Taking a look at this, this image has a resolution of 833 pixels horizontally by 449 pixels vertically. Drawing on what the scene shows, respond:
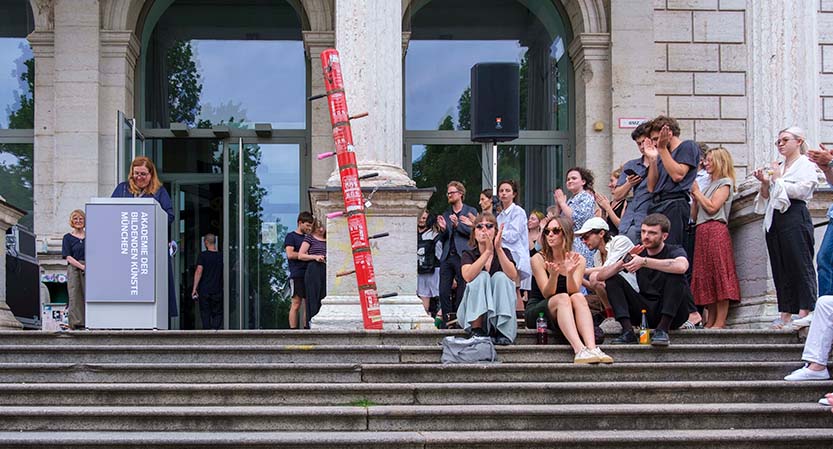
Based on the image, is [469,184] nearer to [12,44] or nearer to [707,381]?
[12,44]

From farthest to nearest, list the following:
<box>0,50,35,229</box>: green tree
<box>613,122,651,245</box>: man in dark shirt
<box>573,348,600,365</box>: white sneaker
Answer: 1. <box>0,50,35,229</box>: green tree
2. <box>613,122,651,245</box>: man in dark shirt
3. <box>573,348,600,365</box>: white sneaker

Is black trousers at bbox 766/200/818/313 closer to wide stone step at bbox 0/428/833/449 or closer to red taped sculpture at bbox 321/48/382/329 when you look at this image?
wide stone step at bbox 0/428/833/449

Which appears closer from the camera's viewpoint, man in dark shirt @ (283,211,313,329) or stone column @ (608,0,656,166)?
man in dark shirt @ (283,211,313,329)

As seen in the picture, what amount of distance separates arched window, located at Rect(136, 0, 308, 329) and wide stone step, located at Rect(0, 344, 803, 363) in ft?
24.9

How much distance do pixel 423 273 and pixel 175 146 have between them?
5368mm

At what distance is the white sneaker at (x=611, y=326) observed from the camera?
9.60 metres

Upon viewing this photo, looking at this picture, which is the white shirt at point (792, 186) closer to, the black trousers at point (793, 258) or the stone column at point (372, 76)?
the black trousers at point (793, 258)

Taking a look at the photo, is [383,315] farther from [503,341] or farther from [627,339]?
[627,339]

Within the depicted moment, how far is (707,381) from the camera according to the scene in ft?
27.5

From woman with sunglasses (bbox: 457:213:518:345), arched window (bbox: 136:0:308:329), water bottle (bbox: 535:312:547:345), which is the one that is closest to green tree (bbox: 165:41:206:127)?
arched window (bbox: 136:0:308:329)

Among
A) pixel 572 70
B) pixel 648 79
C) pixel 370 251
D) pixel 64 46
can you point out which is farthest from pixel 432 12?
pixel 370 251

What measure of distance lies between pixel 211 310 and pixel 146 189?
5.04 meters

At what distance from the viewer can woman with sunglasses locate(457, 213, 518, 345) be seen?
8.99 m

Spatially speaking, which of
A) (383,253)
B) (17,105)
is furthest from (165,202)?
(17,105)
